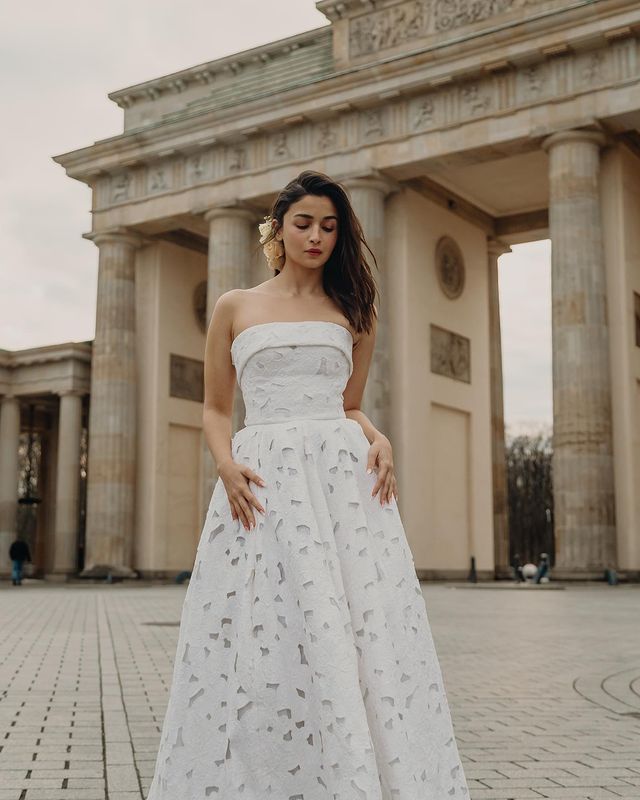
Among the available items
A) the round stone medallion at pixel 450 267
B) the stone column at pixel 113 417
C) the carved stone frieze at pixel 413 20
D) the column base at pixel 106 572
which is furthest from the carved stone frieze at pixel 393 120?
the column base at pixel 106 572

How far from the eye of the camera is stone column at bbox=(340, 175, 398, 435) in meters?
31.0

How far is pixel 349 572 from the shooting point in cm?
321

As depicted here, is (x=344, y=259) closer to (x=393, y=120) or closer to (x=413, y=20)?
(x=393, y=120)

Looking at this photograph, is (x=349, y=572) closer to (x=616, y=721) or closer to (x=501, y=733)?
(x=501, y=733)

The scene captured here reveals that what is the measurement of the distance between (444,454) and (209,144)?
11.8 meters

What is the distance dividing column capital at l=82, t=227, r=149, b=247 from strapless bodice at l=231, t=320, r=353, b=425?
34548 mm

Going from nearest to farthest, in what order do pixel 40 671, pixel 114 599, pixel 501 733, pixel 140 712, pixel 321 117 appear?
pixel 501 733 < pixel 140 712 < pixel 40 671 < pixel 114 599 < pixel 321 117

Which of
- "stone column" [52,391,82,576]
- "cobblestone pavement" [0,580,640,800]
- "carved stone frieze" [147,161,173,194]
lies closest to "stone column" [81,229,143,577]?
"stone column" [52,391,82,576]

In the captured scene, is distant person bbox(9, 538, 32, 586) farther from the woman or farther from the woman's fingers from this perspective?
the woman's fingers

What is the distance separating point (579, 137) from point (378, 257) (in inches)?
249

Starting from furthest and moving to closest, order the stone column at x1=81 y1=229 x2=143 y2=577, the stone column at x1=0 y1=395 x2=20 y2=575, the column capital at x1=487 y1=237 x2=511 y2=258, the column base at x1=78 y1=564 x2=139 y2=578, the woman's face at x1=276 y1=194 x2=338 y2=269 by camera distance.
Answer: the stone column at x1=0 y1=395 x2=20 y2=575 < the column capital at x1=487 y1=237 x2=511 y2=258 < the stone column at x1=81 y1=229 x2=143 y2=577 < the column base at x1=78 y1=564 x2=139 y2=578 < the woman's face at x1=276 y1=194 x2=338 y2=269

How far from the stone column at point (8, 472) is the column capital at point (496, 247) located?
56.3 feet

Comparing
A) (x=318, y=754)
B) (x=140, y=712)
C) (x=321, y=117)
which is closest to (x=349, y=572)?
(x=318, y=754)

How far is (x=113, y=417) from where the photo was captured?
36.3 metres
